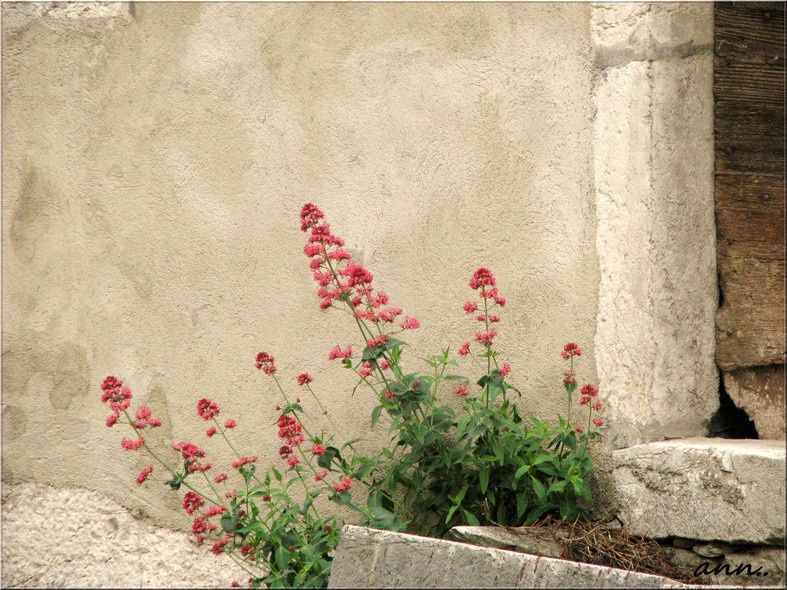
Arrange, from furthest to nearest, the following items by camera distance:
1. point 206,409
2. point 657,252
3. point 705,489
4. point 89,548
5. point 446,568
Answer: point 89,548
point 657,252
point 206,409
point 705,489
point 446,568

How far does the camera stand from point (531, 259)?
124 inches

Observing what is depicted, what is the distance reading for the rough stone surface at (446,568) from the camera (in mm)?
2369

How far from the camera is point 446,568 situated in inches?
96.5

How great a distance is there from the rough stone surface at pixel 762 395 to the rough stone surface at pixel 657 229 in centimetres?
7

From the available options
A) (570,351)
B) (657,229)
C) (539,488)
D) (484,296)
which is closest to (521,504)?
(539,488)

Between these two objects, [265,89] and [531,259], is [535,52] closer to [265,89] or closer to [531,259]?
[531,259]

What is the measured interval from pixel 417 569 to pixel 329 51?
1.88 m

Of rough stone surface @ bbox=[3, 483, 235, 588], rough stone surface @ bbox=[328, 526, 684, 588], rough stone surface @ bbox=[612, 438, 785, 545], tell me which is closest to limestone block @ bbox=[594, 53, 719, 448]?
rough stone surface @ bbox=[612, 438, 785, 545]

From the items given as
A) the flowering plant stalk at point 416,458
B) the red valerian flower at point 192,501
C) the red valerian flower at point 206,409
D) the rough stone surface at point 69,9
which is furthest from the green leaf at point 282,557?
the rough stone surface at point 69,9

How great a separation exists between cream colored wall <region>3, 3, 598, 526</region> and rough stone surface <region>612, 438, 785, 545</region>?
355 millimetres

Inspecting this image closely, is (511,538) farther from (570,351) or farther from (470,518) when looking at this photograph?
(570,351)

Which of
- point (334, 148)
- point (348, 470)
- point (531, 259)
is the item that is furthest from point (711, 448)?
point (334, 148)

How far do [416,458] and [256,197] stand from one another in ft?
3.77

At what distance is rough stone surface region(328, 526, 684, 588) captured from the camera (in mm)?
2369
